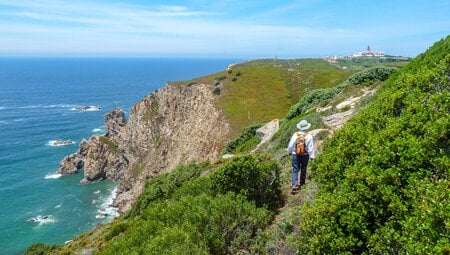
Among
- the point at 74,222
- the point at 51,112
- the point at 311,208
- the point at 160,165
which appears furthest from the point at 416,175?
the point at 51,112

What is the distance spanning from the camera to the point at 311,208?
9148mm

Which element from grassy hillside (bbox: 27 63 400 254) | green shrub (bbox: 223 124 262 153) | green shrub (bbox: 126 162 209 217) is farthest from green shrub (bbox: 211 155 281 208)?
green shrub (bbox: 223 124 262 153)

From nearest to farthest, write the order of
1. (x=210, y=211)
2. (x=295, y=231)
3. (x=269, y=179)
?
1. (x=295, y=231)
2. (x=210, y=211)
3. (x=269, y=179)

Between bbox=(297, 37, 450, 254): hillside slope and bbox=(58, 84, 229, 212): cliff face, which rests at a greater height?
bbox=(297, 37, 450, 254): hillside slope

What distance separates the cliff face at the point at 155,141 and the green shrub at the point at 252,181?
164ft

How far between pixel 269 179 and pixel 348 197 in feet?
21.9

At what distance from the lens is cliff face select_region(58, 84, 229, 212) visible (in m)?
73.1

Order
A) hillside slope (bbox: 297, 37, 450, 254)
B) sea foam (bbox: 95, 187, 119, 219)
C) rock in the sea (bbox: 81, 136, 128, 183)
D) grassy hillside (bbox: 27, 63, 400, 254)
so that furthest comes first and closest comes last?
rock in the sea (bbox: 81, 136, 128, 183) < sea foam (bbox: 95, 187, 119, 219) < grassy hillside (bbox: 27, 63, 400, 254) < hillside slope (bbox: 297, 37, 450, 254)

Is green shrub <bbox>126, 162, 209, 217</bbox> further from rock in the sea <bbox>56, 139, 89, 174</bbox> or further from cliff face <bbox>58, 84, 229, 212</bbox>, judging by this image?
rock in the sea <bbox>56, 139, 89, 174</bbox>

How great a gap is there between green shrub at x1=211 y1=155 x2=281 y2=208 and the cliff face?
5006 centimetres

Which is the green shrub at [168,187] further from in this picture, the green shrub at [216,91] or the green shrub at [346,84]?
the green shrub at [216,91]

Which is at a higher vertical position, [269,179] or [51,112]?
[269,179]

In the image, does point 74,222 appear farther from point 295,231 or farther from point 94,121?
point 94,121

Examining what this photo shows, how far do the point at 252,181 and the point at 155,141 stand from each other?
75473mm
